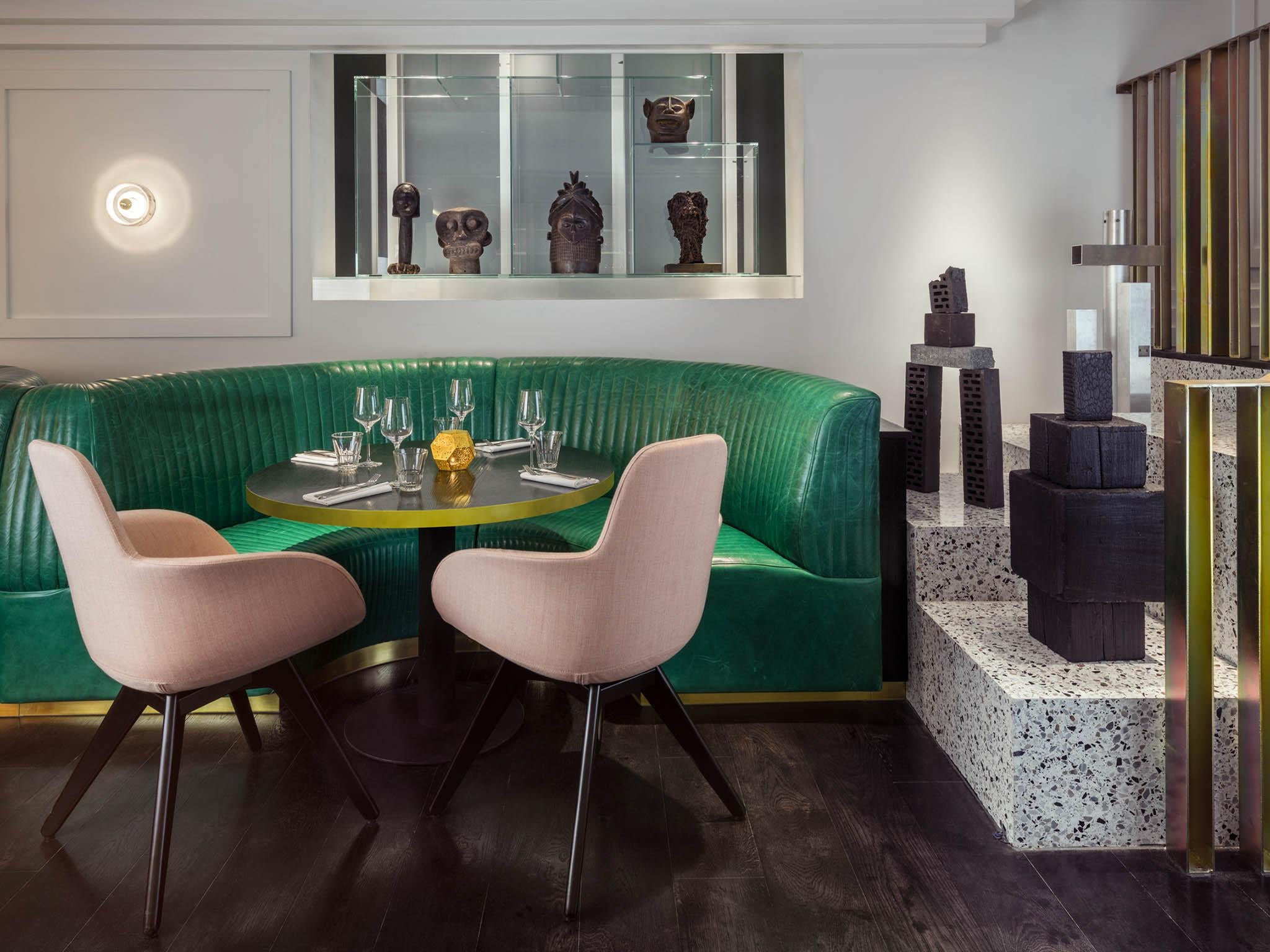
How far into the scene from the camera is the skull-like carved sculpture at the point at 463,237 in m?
3.92

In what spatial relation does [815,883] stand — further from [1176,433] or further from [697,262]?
[697,262]

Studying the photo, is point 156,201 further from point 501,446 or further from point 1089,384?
point 1089,384

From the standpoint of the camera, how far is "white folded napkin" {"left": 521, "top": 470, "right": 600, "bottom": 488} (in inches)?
92.3

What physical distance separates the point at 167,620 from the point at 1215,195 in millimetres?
3648

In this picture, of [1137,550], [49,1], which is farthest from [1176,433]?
[49,1]

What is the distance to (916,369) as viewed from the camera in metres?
3.46

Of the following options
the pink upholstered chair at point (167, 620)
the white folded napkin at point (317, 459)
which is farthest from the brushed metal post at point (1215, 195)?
the pink upholstered chair at point (167, 620)

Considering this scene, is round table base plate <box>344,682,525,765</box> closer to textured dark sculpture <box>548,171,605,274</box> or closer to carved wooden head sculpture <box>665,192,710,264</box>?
textured dark sculpture <box>548,171,605,274</box>

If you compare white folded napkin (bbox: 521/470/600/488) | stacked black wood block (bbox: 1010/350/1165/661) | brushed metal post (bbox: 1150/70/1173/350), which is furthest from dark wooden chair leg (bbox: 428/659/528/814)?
brushed metal post (bbox: 1150/70/1173/350)

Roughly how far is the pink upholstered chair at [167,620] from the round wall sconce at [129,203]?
7.80 ft

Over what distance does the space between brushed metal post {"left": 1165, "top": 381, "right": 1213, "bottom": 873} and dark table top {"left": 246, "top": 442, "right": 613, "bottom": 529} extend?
128 cm

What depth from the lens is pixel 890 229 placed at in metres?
3.99

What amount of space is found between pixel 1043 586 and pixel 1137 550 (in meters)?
0.22

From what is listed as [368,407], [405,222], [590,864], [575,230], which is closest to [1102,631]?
[590,864]
